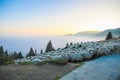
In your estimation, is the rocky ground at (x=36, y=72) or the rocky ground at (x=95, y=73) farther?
the rocky ground at (x=95, y=73)

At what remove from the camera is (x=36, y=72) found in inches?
323

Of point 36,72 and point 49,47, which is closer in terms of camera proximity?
point 36,72

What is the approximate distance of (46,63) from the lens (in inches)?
386

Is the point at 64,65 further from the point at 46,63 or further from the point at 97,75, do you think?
the point at 97,75

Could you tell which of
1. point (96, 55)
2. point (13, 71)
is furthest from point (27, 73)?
point (96, 55)

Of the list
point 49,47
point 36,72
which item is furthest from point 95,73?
point 49,47

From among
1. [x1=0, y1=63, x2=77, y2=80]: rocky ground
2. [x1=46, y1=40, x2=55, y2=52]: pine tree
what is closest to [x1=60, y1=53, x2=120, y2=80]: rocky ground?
[x1=0, y1=63, x2=77, y2=80]: rocky ground

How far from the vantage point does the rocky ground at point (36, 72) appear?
24.6 feet

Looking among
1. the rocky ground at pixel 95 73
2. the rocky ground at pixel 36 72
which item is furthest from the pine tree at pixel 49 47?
the rocky ground at pixel 36 72

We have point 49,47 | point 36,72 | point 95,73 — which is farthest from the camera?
point 49,47

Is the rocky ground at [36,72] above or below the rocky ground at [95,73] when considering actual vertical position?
above

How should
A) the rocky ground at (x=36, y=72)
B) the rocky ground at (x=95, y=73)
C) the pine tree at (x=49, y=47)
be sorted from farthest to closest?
the pine tree at (x=49, y=47) < the rocky ground at (x=95, y=73) < the rocky ground at (x=36, y=72)

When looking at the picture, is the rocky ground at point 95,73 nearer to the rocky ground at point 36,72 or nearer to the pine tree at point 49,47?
the rocky ground at point 36,72

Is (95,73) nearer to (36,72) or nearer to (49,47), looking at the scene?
(36,72)
